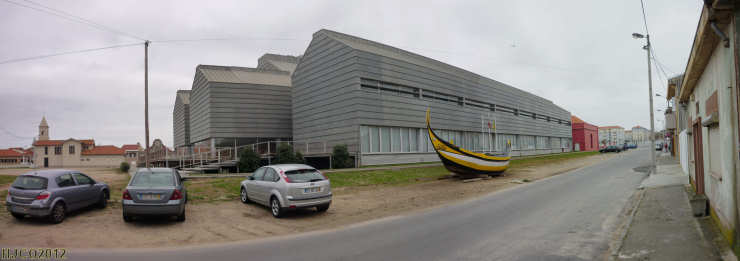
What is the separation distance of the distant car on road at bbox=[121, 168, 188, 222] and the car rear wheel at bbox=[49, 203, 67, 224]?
1.35 m

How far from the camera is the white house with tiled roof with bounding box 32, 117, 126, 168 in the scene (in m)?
79.6

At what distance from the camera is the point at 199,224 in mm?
9797

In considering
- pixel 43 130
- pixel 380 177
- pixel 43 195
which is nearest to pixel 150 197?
pixel 43 195

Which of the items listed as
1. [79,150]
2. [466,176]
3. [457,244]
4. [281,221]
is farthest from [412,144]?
[79,150]

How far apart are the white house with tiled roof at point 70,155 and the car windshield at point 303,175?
86.7m

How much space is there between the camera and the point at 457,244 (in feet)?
22.7

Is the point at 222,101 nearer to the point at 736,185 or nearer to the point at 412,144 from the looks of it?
the point at 412,144

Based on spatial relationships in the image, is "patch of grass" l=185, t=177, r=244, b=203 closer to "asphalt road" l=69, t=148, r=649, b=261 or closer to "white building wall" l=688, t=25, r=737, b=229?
"asphalt road" l=69, t=148, r=649, b=261

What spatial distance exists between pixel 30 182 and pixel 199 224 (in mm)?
4053

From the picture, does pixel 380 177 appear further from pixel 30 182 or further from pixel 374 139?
pixel 30 182

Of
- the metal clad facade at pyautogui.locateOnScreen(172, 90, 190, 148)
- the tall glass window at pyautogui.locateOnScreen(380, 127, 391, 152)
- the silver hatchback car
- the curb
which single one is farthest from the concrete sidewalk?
the metal clad facade at pyautogui.locateOnScreen(172, 90, 190, 148)

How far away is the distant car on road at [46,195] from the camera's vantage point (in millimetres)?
9016

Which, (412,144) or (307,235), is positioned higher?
(412,144)

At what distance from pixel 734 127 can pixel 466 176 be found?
56.4 ft
